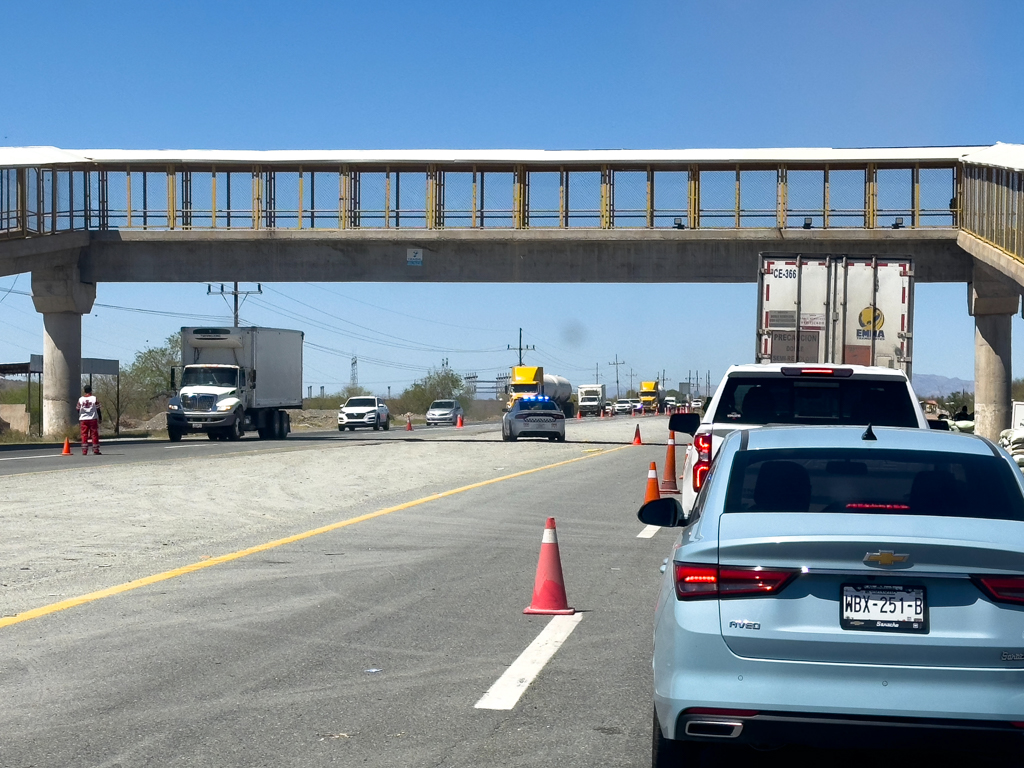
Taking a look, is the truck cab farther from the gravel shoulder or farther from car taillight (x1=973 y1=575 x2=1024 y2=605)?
car taillight (x1=973 y1=575 x2=1024 y2=605)

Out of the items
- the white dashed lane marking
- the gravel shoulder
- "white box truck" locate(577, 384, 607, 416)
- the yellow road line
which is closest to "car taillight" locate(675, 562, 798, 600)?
the white dashed lane marking

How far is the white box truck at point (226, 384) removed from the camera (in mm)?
43594

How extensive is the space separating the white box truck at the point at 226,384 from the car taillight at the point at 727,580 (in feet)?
131

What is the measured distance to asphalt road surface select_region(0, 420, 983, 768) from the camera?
18.7 feet

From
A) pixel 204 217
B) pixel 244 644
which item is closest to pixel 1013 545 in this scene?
pixel 244 644

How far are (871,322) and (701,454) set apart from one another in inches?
363

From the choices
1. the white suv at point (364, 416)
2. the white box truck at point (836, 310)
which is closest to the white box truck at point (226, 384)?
the white suv at point (364, 416)

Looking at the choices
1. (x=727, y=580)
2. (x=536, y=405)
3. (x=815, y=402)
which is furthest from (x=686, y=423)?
(x=536, y=405)

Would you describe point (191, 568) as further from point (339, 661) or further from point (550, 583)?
point (339, 661)

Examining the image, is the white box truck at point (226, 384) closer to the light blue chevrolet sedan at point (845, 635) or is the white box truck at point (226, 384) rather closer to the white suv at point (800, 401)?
the white suv at point (800, 401)

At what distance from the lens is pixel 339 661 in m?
7.43

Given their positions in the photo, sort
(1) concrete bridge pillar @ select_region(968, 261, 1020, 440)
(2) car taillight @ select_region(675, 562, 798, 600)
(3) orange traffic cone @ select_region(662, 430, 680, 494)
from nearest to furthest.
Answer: (2) car taillight @ select_region(675, 562, 798, 600)
(3) orange traffic cone @ select_region(662, 430, 680, 494)
(1) concrete bridge pillar @ select_region(968, 261, 1020, 440)

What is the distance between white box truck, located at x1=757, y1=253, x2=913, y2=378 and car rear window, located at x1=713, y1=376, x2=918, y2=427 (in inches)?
316

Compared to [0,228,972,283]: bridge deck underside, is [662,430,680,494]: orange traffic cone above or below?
below
